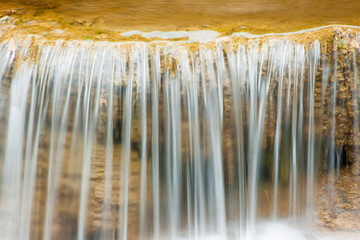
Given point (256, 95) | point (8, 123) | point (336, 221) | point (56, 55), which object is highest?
point (56, 55)

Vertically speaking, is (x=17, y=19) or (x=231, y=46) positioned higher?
(x=17, y=19)

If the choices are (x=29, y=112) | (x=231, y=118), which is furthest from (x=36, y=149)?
(x=231, y=118)

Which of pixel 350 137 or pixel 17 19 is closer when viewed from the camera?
pixel 350 137

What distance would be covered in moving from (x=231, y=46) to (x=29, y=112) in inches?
88.7

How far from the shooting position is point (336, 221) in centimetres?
411

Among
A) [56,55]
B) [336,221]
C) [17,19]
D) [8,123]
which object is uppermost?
[17,19]

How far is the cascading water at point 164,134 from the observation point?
3881 mm

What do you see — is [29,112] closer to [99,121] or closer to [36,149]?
[36,149]

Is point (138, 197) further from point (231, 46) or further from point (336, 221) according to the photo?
point (336, 221)

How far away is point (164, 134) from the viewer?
3959 millimetres

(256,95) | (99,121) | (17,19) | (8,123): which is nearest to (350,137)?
(256,95)

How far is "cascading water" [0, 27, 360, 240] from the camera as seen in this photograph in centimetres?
388

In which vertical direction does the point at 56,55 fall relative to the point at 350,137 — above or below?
above

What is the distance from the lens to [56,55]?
3980 millimetres
